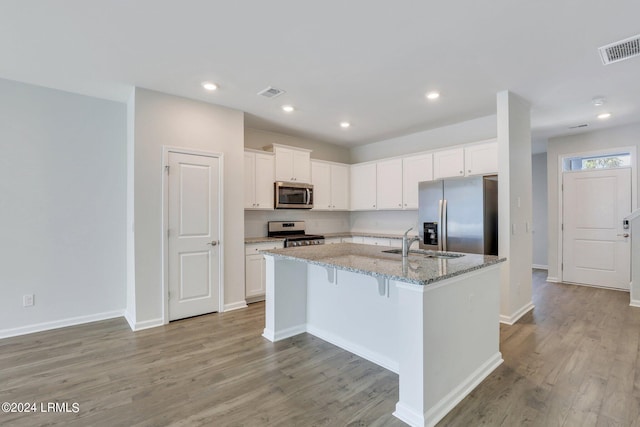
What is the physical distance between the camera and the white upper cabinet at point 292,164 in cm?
498

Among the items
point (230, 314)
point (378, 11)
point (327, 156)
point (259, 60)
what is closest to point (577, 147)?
point (327, 156)

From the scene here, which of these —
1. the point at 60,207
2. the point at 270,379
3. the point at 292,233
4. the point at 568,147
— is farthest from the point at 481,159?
the point at 60,207

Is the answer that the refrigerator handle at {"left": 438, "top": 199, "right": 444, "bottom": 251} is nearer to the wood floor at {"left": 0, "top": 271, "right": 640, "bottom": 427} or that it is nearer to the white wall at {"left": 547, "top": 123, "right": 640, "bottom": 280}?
the wood floor at {"left": 0, "top": 271, "right": 640, "bottom": 427}

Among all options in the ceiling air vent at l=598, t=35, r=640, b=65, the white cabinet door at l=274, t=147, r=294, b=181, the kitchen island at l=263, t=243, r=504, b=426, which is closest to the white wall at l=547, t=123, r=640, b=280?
the ceiling air vent at l=598, t=35, r=640, b=65

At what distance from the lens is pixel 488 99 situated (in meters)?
3.77

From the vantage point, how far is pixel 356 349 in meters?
2.80

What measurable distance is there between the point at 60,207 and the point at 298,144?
360cm

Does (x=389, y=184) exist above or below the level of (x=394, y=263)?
above

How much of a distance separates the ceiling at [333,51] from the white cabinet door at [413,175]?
1016 millimetres

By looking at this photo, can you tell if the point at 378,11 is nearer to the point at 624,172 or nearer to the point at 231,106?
the point at 231,106

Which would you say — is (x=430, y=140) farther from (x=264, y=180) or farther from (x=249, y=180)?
(x=249, y=180)

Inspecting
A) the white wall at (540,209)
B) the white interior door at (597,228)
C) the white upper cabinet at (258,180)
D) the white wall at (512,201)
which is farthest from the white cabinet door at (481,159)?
the white wall at (540,209)

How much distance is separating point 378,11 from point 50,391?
358cm

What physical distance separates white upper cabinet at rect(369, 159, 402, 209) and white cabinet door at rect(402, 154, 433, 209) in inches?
3.8
